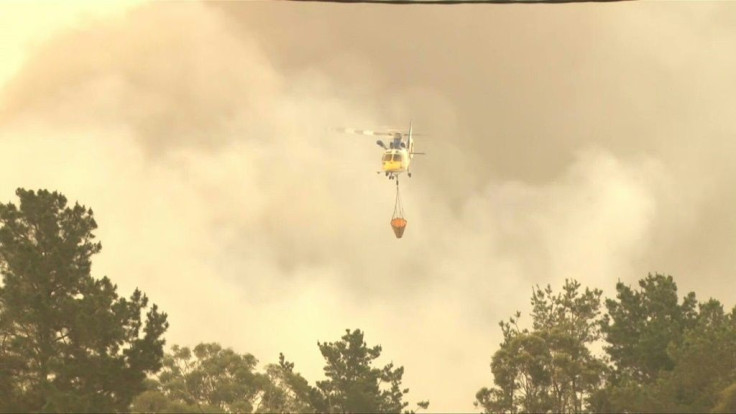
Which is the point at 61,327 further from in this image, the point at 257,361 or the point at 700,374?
the point at 257,361

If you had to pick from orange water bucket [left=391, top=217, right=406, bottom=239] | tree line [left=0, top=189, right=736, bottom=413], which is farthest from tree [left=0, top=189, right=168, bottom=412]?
orange water bucket [left=391, top=217, right=406, bottom=239]

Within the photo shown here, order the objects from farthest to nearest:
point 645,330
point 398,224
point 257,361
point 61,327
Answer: point 257,361, point 398,224, point 645,330, point 61,327

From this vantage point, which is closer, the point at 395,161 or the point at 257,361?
the point at 395,161

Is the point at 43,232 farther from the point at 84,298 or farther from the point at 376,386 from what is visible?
the point at 376,386

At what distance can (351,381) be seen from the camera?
344 feet

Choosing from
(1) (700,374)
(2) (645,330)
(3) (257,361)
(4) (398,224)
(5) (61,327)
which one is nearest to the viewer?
(5) (61,327)

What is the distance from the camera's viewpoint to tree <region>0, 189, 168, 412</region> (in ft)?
168

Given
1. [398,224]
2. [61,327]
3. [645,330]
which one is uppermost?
[398,224]

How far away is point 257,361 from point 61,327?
2739 inches

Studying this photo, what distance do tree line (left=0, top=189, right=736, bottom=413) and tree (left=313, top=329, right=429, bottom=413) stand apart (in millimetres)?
119

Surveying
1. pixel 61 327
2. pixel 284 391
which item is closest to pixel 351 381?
pixel 284 391

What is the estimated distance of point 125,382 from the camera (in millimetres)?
52125

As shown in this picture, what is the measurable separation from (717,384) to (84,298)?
40830mm

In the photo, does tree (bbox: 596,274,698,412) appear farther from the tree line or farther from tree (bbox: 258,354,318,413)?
tree (bbox: 258,354,318,413)
